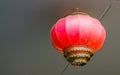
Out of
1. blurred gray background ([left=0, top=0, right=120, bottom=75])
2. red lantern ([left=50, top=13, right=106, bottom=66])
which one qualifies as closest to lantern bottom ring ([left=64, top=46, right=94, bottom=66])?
red lantern ([left=50, top=13, right=106, bottom=66])

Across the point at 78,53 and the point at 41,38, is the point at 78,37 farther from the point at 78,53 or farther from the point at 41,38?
the point at 41,38

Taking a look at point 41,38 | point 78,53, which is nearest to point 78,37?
point 78,53

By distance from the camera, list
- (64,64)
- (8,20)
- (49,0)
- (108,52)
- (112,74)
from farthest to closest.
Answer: (112,74) < (64,64) < (108,52) < (8,20) < (49,0)

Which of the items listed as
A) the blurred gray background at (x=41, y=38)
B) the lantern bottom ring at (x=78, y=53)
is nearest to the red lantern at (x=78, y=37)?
the lantern bottom ring at (x=78, y=53)

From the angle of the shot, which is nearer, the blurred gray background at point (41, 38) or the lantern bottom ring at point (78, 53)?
the lantern bottom ring at point (78, 53)

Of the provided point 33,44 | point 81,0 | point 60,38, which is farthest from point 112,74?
point 60,38

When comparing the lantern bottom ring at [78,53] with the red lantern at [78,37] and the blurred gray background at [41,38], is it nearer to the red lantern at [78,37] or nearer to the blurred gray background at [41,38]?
the red lantern at [78,37]

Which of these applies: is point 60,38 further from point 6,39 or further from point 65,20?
point 6,39
